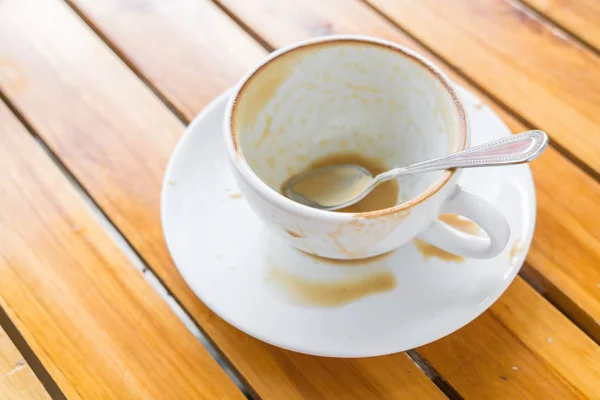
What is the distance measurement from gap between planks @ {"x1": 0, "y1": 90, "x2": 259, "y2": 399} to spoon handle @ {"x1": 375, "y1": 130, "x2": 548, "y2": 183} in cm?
24

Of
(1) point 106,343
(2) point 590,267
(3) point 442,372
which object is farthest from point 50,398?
(2) point 590,267

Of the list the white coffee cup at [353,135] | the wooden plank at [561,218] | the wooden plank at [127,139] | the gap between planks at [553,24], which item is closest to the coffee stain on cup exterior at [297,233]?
the white coffee cup at [353,135]

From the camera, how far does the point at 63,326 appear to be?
0.50 m

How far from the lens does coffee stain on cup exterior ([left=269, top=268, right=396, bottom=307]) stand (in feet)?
1.56

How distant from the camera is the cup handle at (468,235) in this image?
0.43 meters

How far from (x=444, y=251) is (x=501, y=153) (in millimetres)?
118

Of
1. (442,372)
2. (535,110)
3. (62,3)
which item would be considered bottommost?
(442,372)

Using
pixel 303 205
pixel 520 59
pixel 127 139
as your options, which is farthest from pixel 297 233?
pixel 520 59

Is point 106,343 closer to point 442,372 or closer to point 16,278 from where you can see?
point 16,278

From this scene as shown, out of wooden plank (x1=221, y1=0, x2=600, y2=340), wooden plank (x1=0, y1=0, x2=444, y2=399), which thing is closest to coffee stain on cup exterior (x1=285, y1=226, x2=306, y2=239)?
wooden plank (x1=0, y1=0, x2=444, y2=399)

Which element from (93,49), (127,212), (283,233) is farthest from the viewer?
(93,49)

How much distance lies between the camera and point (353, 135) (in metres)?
0.59

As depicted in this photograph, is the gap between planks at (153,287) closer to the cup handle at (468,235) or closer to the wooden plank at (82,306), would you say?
the wooden plank at (82,306)

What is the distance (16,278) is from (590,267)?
1.69 feet
